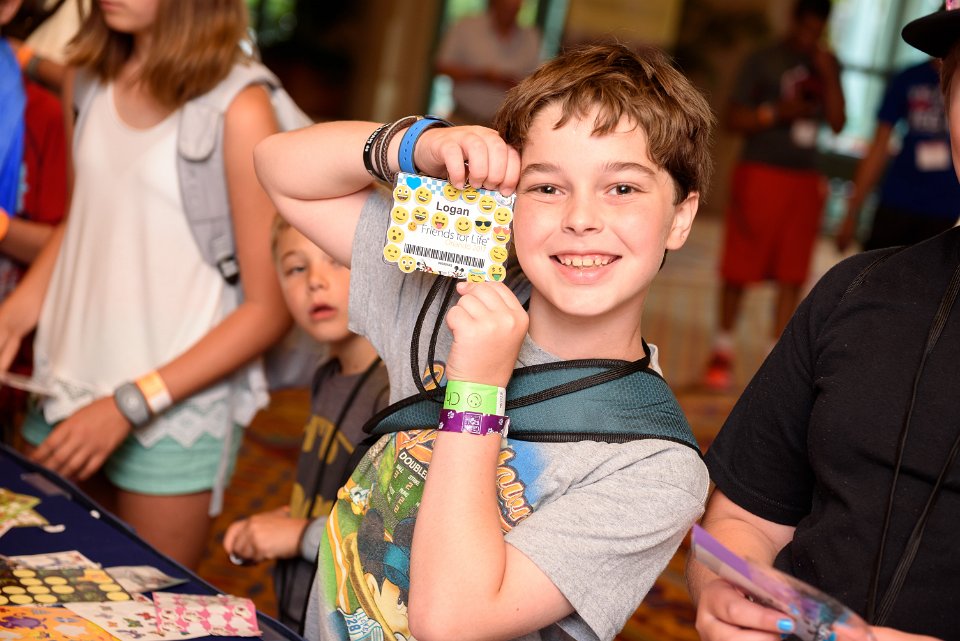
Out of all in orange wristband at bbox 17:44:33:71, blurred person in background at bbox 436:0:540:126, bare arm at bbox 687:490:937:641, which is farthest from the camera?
blurred person in background at bbox 436:0:540:126

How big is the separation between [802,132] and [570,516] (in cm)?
530

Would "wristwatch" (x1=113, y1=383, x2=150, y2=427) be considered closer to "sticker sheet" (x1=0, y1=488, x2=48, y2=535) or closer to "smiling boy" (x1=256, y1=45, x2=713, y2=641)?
"sticker sheet" (x1=0, y1=488, x2=48, y2=535)

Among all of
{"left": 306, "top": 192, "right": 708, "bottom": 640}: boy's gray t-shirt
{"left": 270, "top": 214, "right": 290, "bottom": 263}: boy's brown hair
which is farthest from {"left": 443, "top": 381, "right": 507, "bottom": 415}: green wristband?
{"left": 270, "top": 214, "right": 290, "bottom": 263}: boy's brown hair

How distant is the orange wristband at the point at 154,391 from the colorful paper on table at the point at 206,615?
69cm

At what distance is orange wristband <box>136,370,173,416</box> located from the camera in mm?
2225

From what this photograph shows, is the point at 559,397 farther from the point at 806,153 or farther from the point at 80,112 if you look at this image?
the point at 806,153

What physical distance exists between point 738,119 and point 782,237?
75 cm

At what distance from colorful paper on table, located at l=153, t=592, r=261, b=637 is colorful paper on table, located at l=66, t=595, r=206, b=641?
0.01 meters

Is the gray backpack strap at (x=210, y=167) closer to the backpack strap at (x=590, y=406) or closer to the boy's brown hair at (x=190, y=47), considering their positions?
the boy's brown hair at (x=190, y=47)

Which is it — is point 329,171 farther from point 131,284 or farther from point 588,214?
point 131,284

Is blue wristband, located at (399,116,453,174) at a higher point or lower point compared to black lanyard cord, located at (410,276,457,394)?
higher

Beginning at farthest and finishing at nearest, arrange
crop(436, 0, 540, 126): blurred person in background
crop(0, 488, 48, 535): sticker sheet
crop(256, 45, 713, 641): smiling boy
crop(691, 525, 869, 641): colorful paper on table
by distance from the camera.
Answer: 1. crop(436, 0, 540, 126): blurred person in background
2. crop(0, 488, 48, 535): sticker sheet
3. crop(256, 45, 713, 641): smiling boy
4. crop(691, 525, 869, 641): colorful paper on table

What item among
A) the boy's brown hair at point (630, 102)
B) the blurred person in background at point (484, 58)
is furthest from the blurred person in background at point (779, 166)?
the boy's brown hair at point (630, 102)

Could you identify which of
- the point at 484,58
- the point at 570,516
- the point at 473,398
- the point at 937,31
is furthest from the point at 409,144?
the point at 484,58
